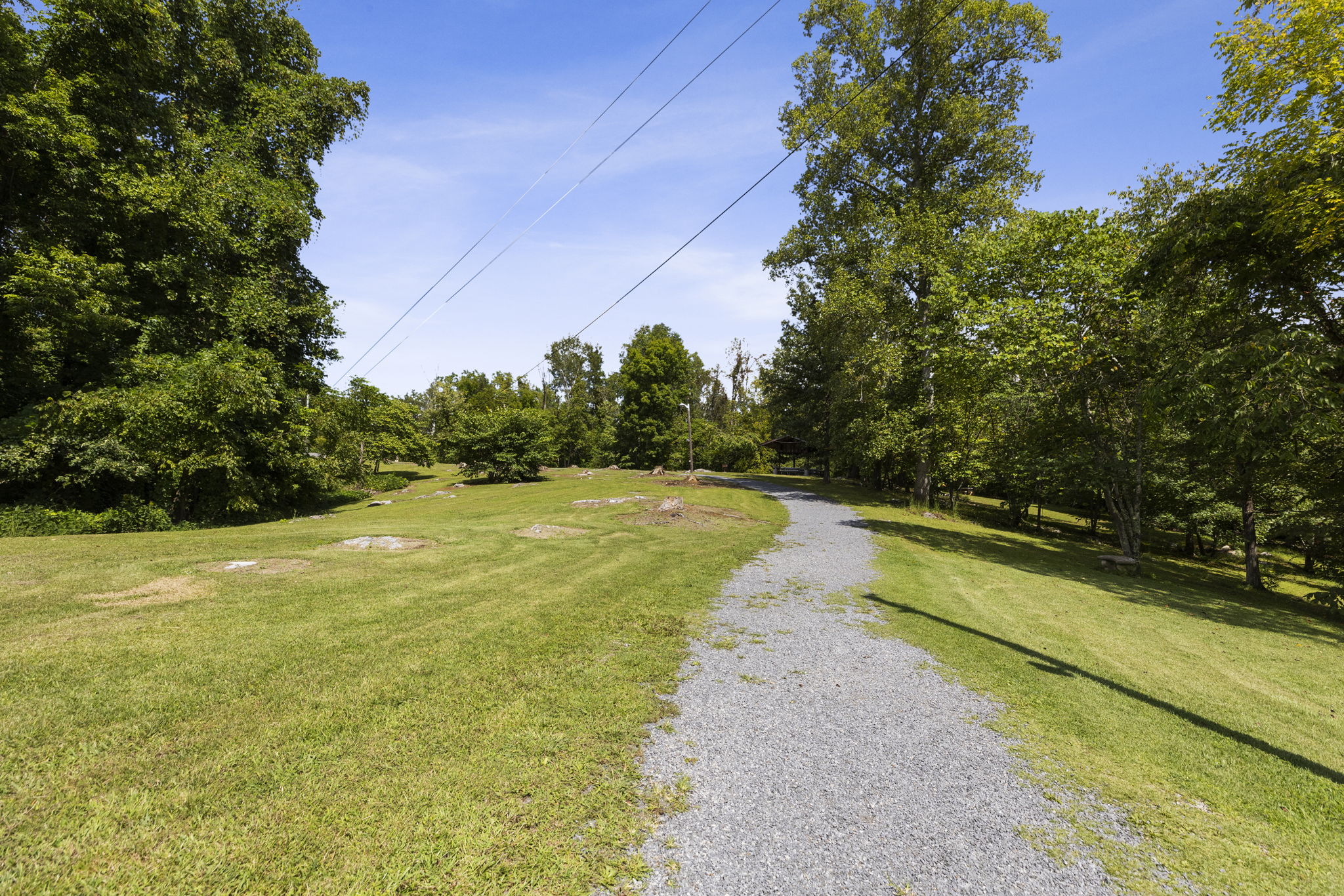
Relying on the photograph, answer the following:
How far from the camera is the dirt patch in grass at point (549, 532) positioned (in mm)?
12844

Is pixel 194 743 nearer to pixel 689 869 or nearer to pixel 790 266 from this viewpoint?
pixel 689 869

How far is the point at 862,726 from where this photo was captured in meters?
4.39

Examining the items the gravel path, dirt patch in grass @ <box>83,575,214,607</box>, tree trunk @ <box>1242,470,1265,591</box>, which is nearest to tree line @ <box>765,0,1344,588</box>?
tree trunk @ <box>1242,470,1265,591</box>

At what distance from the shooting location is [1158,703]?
511 cm

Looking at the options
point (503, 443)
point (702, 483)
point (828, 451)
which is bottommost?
point (702, 483)

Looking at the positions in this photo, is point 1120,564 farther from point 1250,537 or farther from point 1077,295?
point 1077,295

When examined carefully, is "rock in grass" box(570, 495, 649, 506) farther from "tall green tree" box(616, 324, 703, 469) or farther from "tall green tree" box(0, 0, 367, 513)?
"tall green tree" box(616, 324, 703, 469)

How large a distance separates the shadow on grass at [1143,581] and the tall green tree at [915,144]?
6.52 metres

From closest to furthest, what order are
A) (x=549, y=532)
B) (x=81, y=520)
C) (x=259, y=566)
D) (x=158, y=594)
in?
1. (x=158, y=594)
2. (x=259, y=566)
3. (x=81, y=520)
4. (x=549, y=532)

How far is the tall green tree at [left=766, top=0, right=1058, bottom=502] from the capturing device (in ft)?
65.1

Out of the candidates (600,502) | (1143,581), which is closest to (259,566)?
(600,502)

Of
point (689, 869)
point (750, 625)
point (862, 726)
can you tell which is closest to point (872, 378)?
point (750, 625)

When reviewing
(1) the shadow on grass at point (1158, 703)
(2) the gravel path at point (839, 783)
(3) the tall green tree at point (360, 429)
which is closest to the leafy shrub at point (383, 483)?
(3) the tall green tree at point (360, 429)

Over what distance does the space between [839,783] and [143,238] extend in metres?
24.3
